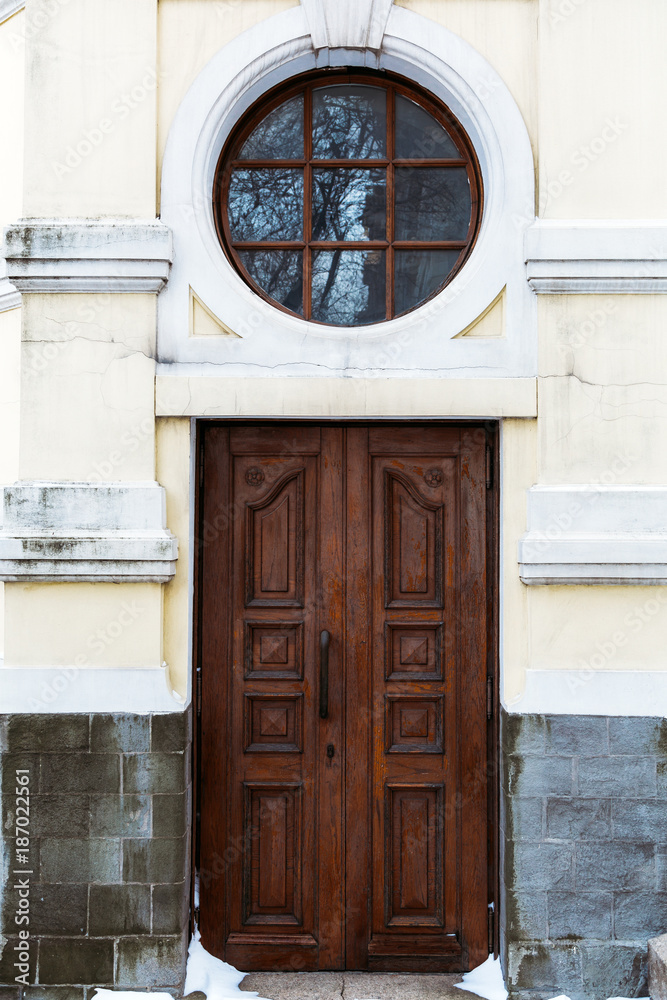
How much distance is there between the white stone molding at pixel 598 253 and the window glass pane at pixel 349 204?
0.80 metres

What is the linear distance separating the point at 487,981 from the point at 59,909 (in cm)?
214

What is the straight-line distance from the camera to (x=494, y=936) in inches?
154

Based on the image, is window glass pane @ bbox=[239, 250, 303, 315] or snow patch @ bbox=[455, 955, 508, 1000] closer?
snow patch @ bbox=[455, 955, 508, 1000]

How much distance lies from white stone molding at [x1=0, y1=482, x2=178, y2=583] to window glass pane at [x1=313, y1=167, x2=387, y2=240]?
5.38ft

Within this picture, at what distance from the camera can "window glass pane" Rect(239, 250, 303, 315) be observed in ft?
13.2

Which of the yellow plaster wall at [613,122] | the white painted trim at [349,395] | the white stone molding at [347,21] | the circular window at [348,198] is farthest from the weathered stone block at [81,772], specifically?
the white stone molding at [347,21]

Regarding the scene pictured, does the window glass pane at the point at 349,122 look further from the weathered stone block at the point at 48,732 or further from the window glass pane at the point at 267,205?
the weathered stone block at the point at 48,732

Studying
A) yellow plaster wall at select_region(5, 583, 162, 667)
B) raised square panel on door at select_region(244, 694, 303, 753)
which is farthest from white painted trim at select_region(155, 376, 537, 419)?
raised square panel on door at select_region(244, 694, 303, 753)

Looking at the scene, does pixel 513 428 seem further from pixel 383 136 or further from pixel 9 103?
pixel 9 103

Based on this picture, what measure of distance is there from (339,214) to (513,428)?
57.1 inches

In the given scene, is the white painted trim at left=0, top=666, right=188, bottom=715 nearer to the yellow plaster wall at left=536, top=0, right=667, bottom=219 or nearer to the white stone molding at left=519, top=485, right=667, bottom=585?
the white stone molding at left=519, top=485, right=667, bottom=585

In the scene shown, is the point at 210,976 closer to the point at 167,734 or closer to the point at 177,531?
the point at 167,734

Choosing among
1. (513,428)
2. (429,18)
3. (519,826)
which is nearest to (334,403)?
(513,428)

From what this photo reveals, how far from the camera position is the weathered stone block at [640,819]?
3707 millimetres
